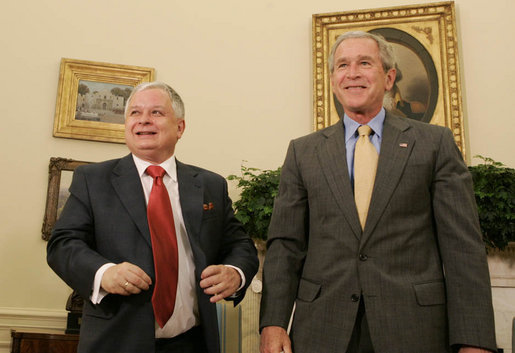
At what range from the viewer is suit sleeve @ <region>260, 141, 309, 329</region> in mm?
1852

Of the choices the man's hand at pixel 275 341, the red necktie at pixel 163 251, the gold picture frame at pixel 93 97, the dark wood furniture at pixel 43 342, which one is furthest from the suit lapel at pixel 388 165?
the gold picture frame at pixel 93 97

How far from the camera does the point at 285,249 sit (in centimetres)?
194

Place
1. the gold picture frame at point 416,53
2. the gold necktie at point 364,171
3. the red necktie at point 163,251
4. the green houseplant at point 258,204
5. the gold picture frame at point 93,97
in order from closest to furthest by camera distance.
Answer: the red necktie at point 163,251, the gold necktie at point 364,171, the green houseplant at point 258,204, the gold picture frame at point 93,97, the gold picture frame at point 416,53

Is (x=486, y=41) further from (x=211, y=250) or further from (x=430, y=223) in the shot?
(x=211, y=250)

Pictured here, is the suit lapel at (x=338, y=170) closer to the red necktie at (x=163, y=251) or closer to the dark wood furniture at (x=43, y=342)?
the red necktie at (x=163, y=251)

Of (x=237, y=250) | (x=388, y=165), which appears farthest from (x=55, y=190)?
Result: (x=388, y=165)

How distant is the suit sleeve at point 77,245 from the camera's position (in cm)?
168

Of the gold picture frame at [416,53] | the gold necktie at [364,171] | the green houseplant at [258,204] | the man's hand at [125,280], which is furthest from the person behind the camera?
the gold picture frame at [416,53]

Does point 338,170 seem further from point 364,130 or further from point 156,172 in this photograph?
point 156,172

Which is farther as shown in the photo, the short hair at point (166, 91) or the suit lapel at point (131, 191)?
the short hair at point (166, 91)

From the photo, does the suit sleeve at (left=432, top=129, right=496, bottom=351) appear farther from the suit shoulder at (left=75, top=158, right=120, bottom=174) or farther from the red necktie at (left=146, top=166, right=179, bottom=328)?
the suit shoulder at (left=75, top=158, right=120, bottom=174)

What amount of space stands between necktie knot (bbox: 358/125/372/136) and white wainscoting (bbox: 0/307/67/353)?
3.04 metres

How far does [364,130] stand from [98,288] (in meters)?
1.13

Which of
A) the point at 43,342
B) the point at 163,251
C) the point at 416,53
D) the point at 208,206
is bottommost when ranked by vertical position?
the point at 43,342
